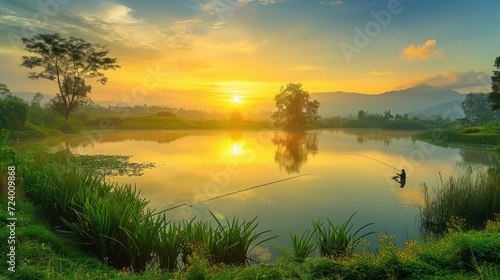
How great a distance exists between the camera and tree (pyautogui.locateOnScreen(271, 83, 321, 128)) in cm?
7294

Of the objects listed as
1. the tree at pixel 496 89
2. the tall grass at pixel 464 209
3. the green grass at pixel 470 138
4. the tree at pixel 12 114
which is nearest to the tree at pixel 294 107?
the green grass at pixel 470 138

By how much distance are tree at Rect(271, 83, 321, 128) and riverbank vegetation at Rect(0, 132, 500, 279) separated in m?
65.9

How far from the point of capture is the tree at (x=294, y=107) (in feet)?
239

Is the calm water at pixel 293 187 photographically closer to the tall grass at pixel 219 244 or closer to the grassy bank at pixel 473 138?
the tall grass at pixel 219 244

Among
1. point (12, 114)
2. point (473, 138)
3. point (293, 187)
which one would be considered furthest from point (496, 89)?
point (12, 114)

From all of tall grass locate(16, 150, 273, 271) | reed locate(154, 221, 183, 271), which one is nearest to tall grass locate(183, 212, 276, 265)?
tall grass locate(16, 150, 273, 271)

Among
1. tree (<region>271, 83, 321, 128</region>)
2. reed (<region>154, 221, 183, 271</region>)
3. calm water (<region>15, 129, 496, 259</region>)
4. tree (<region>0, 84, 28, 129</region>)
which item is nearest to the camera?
reed (<region>154, 221, 183, 271</region>)

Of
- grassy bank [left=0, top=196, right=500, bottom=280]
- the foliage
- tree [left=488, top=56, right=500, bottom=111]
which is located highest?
tree [left=488, top=56, right=500, bottom=111]

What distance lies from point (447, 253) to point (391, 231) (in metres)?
3.58

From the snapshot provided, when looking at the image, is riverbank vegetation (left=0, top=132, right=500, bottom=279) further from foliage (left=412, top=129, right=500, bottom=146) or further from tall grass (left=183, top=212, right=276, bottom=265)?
foliage (left=412, top=129, right=500, bottom=146)

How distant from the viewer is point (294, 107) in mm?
73000

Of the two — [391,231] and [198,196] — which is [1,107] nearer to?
[198,196]

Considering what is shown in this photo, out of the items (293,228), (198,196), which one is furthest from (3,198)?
(293,228)

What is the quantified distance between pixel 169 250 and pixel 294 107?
68.5 metres
